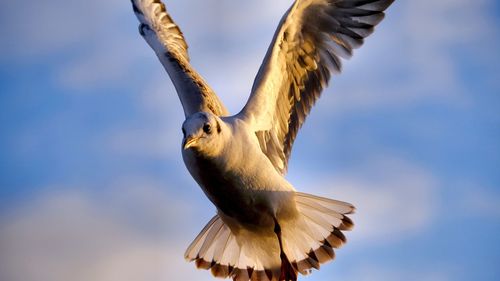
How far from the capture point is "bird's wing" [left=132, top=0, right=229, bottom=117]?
23.5 feet

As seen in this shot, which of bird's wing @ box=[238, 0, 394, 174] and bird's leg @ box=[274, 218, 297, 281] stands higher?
bird's wing @ box=[238, 0, 394, 174]

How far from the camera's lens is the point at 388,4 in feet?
25.8

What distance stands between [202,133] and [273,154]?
58.6 inches

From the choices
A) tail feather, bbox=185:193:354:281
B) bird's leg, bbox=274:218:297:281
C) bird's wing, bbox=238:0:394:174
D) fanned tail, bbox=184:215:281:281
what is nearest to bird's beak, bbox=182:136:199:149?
bird's wing, bbox=238:0:394:174

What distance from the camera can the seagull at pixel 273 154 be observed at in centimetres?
637

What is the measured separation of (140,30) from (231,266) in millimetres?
3262

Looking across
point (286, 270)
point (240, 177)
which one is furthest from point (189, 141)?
point (286, 270)

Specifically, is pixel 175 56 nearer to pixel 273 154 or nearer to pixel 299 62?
pixel 299 62

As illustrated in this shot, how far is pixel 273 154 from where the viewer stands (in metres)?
7.32

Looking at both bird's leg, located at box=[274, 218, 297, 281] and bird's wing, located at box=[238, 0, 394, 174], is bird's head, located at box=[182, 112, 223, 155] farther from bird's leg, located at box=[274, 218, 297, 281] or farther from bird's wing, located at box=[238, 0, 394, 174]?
bird's leg, located at box=[274, 218, 297, 281]

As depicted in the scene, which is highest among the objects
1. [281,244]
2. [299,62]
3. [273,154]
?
[299,62]

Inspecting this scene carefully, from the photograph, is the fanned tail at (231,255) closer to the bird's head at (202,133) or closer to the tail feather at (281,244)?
the tail feather at (281,244)

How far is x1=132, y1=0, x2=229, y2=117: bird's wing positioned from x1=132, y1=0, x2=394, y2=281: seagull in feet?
0.05

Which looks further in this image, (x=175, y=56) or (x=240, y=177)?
(x=175, y=56)
